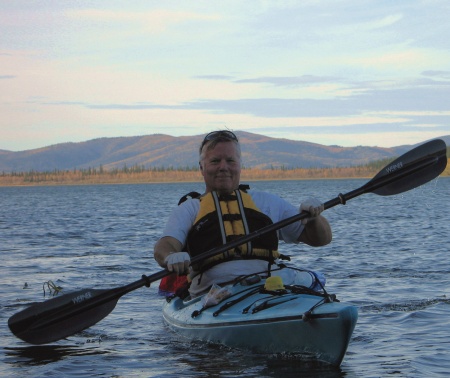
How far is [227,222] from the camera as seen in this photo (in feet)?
22.6

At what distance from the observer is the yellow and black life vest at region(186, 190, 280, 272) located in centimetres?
682

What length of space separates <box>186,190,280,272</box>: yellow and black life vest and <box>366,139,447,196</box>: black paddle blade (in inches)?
52.4

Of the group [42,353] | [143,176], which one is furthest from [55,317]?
[143,176]

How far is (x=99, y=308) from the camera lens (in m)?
7.17

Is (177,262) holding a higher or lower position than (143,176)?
lower

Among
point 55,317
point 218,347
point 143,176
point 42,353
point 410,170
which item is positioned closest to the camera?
point 55,317

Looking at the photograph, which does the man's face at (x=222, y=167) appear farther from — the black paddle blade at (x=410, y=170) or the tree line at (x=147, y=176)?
the tree line at (x=147, y=176)

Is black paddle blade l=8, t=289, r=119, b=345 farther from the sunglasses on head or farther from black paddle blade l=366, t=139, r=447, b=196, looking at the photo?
black paddle blade l=366, t=139, r=447, b=196

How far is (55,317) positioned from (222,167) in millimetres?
1923

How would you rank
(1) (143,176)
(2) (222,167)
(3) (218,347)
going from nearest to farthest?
A: 1. (2) (222,167)
2. (3) (218,347)
3. (1) (143,176)

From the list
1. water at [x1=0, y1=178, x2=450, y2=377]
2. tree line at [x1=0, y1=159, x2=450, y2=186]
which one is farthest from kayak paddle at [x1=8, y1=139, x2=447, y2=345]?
tree line at [x1=0, y1=159, x2=450, y2=186]

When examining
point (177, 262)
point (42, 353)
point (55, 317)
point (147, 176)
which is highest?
point (147, 176)

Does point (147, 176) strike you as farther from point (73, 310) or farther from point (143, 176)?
point (73, 310)

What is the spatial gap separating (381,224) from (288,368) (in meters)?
22.0
